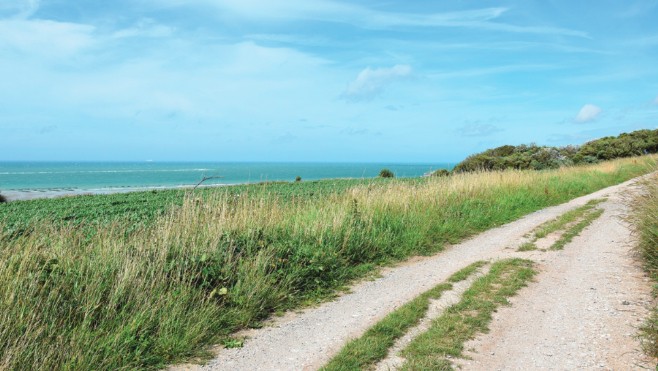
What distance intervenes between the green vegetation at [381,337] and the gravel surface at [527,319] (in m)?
0.19

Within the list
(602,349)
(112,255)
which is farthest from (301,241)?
(602,349)

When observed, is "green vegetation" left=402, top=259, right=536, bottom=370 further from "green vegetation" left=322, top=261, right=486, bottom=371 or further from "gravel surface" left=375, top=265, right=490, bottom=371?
"green vegetation" left=322, top=261, right=486, bottom=371

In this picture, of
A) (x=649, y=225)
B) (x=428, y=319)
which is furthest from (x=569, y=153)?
(x=428, y=319)

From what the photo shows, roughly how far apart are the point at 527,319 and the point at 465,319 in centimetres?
83

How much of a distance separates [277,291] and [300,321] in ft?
2.78

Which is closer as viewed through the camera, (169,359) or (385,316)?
(169,359)

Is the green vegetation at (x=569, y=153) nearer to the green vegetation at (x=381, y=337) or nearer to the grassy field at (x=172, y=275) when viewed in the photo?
the grassy field at (x=172, y=275)

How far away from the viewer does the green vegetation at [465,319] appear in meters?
4.57

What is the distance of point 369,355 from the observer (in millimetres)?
4645

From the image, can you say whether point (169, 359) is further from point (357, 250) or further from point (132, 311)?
point (357, 250)

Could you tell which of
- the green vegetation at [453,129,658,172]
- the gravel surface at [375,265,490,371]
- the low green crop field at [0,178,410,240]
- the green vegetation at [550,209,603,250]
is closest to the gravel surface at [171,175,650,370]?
the gravel surface at [375,265,490,371]

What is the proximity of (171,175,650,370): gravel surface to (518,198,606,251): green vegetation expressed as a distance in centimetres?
73

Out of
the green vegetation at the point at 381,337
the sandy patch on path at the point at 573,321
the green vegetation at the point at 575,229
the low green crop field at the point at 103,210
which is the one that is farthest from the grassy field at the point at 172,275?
the sandy patch on path at the point at 573,321

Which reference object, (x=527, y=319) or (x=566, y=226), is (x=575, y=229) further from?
(x=527, y=319)
